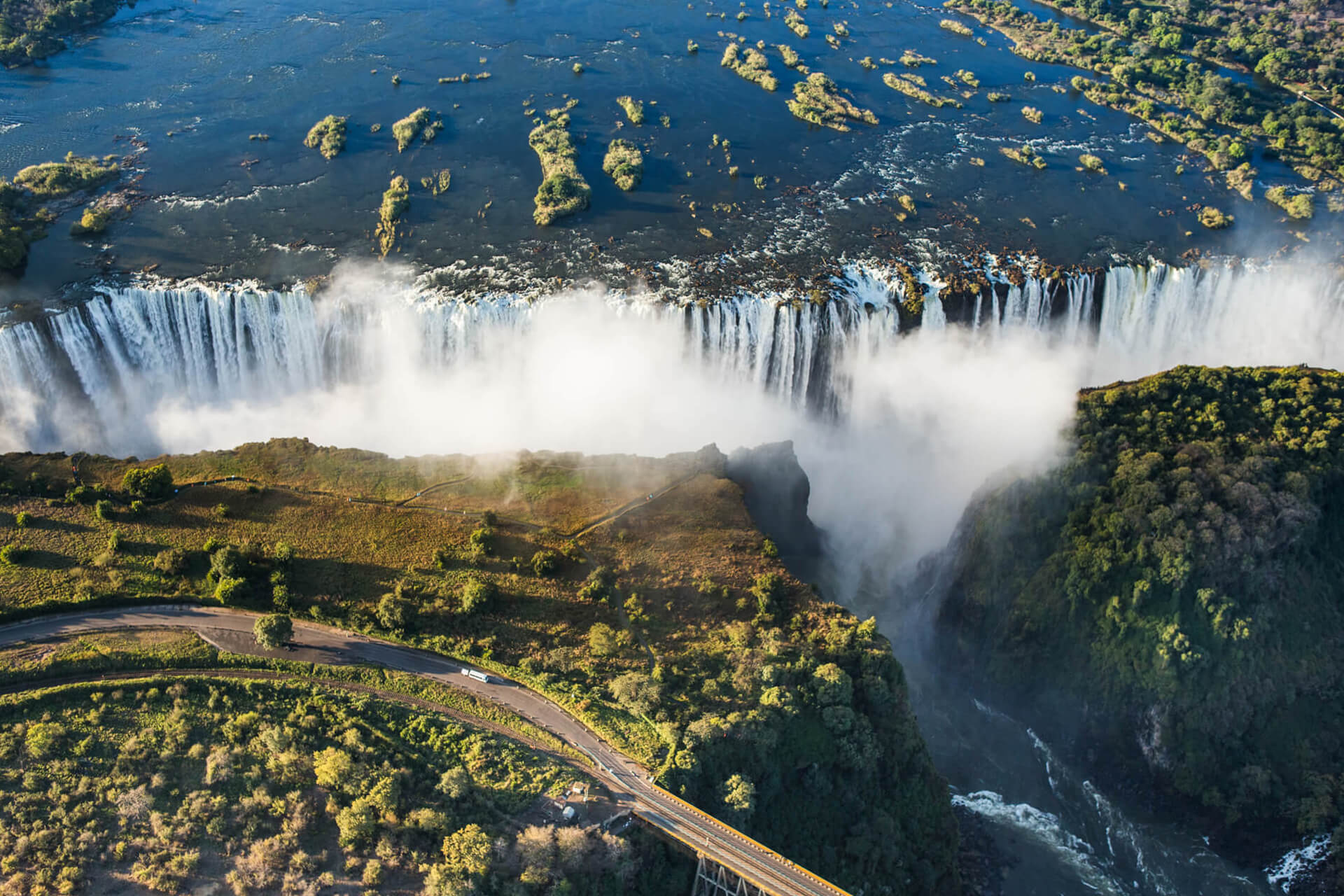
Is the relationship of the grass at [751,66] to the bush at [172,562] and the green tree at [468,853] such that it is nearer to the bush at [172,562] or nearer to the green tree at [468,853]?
the bush at [172,562]

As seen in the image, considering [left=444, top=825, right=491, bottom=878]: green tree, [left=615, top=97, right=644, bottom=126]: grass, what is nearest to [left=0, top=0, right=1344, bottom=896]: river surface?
[left=615, top=97, right=644, bottom=126]: grass

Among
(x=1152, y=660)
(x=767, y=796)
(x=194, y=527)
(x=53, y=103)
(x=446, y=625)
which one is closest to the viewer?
(x=767, y=796)

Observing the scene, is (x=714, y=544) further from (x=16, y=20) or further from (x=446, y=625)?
(x=16, y=20)

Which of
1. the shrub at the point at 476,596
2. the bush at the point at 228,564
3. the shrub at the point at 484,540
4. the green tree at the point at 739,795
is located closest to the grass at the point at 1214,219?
the green tree at the point at 739,795

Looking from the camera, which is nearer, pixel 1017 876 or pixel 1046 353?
pixel 1017 876

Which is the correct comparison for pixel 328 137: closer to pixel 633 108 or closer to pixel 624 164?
pixel 624 164

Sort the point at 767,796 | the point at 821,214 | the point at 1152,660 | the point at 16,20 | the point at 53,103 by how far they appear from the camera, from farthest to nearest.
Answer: the point at 16,20
the point at 53,103
the point at 821,214
the point at 1152,660
the point at 767,796

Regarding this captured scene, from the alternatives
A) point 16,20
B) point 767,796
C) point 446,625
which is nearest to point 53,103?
point 16,20
